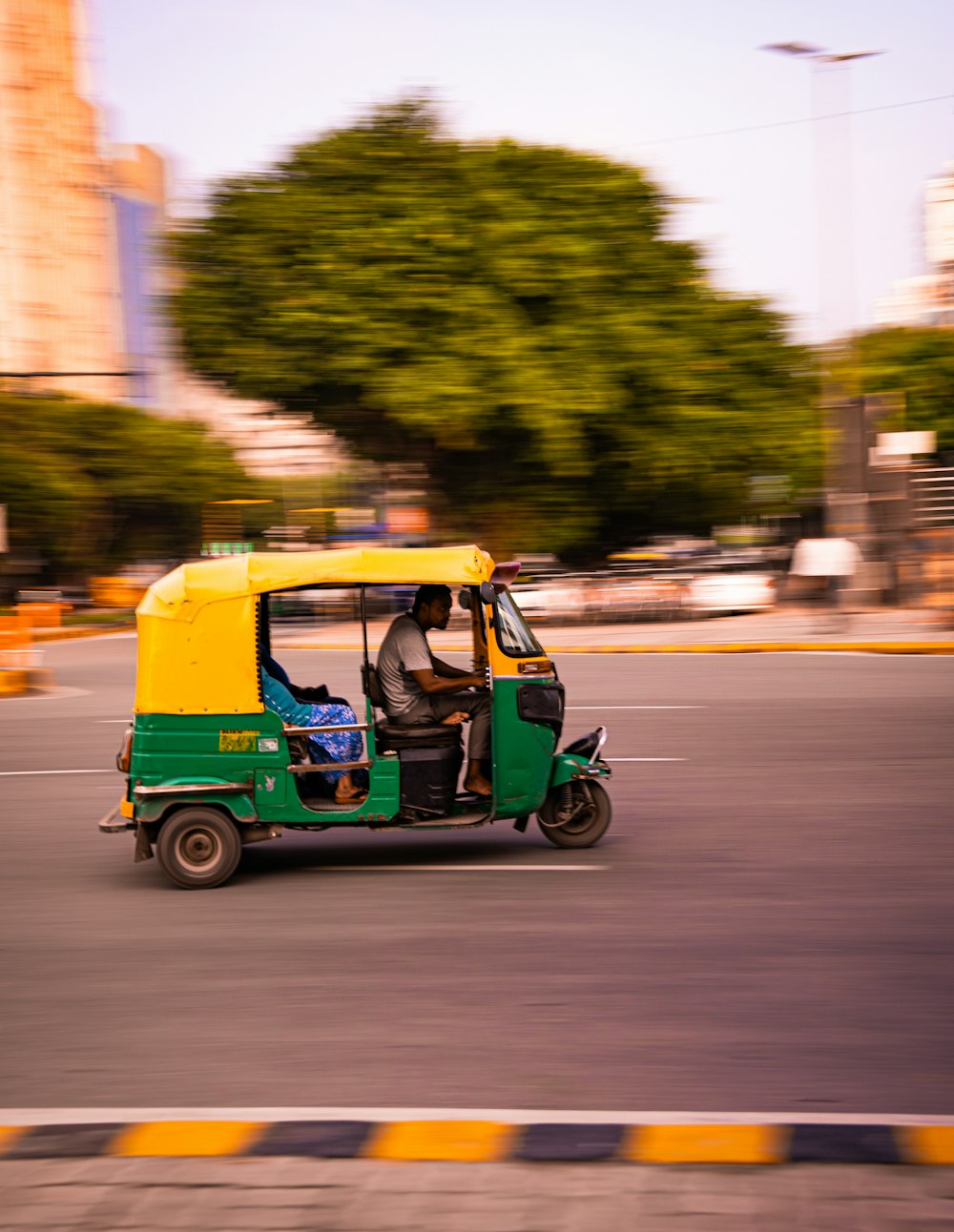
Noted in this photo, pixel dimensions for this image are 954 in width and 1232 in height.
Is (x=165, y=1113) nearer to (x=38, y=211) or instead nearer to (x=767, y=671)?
(x=767, y=671)

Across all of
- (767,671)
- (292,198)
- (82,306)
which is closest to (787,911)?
(767,671)

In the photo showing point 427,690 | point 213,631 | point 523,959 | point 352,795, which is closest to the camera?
point 523,959

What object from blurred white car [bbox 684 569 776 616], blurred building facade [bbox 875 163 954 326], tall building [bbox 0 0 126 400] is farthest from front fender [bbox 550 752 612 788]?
blurred building facade [bbox 875 163 954 326]

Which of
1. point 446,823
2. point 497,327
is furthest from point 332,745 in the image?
point 497,327

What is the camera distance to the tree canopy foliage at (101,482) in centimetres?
4894

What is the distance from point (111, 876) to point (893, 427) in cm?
2683

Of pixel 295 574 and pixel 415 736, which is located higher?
pixel 295 574

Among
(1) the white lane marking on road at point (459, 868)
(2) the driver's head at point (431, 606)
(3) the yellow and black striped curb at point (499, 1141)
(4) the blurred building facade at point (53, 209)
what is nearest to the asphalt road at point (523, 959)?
(1) the white lane marking on road at point (459, 868)

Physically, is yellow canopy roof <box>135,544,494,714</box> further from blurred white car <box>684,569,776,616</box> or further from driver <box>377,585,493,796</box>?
blurred white car <box>684,569,776,616</box>

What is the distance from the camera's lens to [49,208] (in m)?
82.3

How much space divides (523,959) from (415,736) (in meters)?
2.05

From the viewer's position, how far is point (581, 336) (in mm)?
32375

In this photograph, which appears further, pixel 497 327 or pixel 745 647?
pixel 497 327

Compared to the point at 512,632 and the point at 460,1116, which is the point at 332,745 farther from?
the point at 460,1116
